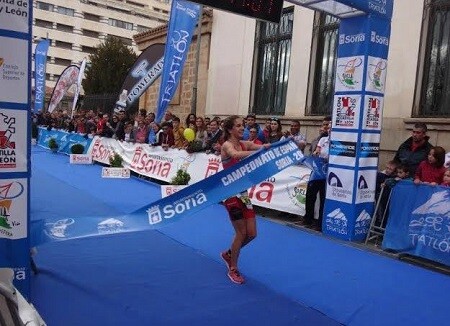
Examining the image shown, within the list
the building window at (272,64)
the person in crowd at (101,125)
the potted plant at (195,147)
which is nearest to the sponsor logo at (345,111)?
the potted plant at (195,147)

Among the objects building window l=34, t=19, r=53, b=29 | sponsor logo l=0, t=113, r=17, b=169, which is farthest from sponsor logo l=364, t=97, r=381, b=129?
building window l=34, t=19, r=53, b=29

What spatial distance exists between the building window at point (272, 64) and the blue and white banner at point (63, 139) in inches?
265

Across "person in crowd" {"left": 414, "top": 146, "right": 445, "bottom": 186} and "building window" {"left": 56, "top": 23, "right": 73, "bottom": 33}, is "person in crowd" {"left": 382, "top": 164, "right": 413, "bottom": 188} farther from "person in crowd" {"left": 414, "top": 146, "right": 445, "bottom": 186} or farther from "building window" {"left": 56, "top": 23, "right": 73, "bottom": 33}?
"building window" {"left": 56, "top": 23, "right": 73, "bottom": 33}

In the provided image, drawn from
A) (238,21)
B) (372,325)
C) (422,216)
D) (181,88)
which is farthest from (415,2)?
(181,88)

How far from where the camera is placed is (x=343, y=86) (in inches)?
282

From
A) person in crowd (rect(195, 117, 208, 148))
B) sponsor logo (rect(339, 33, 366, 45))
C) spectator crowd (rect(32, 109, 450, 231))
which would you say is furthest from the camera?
person in crowd (rect(195, 117, 208, 148))

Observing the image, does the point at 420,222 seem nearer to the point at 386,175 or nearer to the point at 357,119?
the point at 386,175

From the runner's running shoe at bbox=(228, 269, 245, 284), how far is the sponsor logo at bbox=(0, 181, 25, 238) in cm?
220

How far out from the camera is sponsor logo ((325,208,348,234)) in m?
7.02

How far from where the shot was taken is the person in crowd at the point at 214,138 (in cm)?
1032

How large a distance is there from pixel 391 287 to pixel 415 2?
22.7ft

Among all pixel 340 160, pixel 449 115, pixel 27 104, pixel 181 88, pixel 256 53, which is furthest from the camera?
pixel 181 88

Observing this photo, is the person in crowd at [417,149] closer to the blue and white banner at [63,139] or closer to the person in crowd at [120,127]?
the person in crowd at [120,127]

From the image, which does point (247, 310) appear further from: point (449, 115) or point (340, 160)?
point (449, 115)
